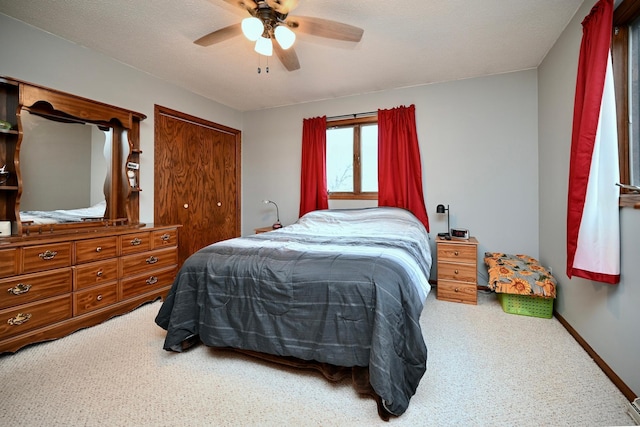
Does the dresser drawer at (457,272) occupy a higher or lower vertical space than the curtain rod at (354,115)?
lower

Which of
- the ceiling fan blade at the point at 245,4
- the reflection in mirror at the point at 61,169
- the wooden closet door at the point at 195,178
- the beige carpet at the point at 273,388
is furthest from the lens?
the wooden closet door at the point at 195,178

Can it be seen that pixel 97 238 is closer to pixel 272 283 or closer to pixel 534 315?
pixel 272 283

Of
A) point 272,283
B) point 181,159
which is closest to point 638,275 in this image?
point 272,283

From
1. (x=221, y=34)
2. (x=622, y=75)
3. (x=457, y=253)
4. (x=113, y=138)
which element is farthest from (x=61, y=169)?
(x=622, y=75)

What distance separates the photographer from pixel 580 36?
2.03 metres

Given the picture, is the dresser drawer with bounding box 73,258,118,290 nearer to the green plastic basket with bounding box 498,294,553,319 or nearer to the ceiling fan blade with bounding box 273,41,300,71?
the ceiling fan blade with bounding box 273,41,300,71

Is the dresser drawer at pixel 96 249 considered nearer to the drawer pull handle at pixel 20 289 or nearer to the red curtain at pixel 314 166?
the drawer pull handle at pixel 20 289

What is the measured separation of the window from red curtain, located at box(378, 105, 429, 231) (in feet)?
0.59

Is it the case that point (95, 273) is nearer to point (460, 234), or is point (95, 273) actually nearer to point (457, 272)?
point (457, 272)

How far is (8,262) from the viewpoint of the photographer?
1.83m

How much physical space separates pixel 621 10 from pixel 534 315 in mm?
2287

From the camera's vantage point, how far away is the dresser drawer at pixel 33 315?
184 centimetres

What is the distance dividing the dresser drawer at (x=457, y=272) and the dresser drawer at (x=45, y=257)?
332 cm

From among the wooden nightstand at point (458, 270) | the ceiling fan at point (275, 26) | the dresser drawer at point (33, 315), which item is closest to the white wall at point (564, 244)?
the wooden nightstand at point (458, 270)
